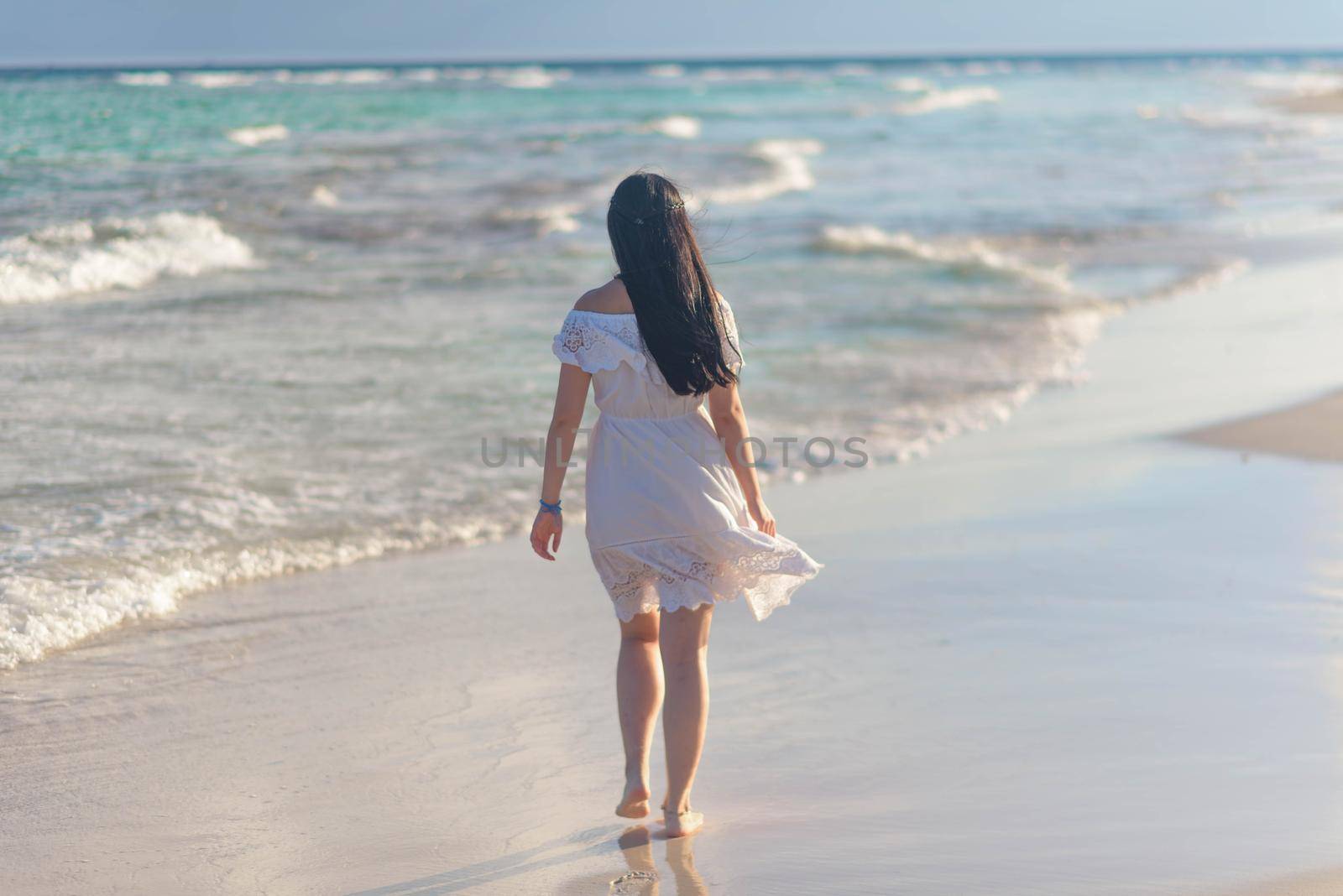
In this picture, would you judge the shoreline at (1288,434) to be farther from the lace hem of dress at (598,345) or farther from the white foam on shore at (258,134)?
the white foam on shore at (258,134)

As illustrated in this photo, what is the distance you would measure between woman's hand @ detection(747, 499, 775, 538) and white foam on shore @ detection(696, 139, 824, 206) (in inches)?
522

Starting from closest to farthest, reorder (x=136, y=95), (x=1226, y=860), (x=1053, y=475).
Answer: (x=1226, y=860), (x=1053, y=475), (x=136, y=95)

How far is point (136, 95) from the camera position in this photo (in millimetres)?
33562

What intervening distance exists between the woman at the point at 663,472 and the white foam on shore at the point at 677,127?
97.4ft

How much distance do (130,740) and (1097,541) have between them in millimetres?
3663

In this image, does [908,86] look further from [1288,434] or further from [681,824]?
[681,824]

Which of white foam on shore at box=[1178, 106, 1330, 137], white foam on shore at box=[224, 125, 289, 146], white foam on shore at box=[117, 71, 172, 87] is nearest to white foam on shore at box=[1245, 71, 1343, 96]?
white foam on shore at box=[1178, 106, 1330, 137]

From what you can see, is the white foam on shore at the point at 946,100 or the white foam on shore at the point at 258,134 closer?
the white foam on shore at the point at 258,134

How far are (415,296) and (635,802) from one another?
8913 millimetres

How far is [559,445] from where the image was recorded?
3.20 meters

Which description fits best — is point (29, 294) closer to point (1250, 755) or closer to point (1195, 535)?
point (1195, 535)

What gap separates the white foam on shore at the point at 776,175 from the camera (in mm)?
20656

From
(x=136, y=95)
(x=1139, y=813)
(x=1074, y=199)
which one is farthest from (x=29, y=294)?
(x=136, y=95)

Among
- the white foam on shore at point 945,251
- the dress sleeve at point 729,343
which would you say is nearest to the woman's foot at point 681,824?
the dress sleeve at point 729,343
